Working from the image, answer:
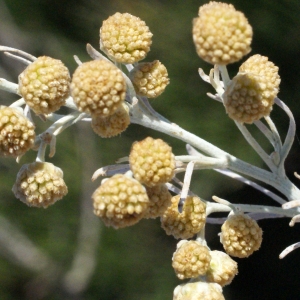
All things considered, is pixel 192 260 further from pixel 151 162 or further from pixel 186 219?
pixel 151 162

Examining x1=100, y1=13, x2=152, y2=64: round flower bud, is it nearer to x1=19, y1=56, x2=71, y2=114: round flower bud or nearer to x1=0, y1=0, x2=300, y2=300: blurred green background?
x1=19, y1=56, x2=71, y2=114: round flower bud

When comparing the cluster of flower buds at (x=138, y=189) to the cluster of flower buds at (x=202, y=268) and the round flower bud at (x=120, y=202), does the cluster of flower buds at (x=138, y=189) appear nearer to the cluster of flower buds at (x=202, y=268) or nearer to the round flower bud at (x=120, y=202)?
the round flower bud at (x=120, y=202)

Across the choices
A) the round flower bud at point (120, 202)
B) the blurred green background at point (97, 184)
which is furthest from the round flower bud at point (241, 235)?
the blurred green background at point (97, 184)

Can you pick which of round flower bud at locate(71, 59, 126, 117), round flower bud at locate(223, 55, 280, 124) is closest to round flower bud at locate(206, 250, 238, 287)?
round flower bud at locate(223, 55, 280, 124)

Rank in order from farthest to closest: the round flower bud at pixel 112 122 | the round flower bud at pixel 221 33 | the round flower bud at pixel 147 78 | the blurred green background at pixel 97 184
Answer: the blurred green background at pixel 97 184 → the round flower bud at pixel 147 78 → the round flower bud at pixel 112 122 → the round flower bud at pixel 221 33

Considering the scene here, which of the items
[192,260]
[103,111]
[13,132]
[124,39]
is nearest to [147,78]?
[124,39]

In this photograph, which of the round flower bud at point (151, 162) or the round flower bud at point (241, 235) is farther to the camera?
the round flower bud at point (241, 235)

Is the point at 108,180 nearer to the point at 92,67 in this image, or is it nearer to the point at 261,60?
the point at 92,67
